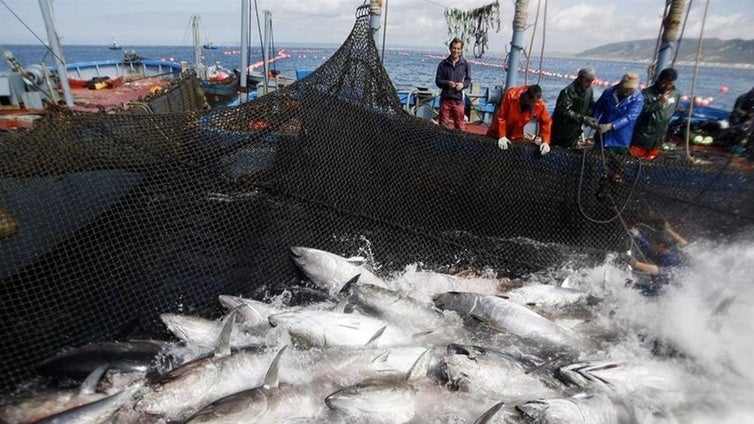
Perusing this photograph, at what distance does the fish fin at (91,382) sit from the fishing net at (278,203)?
0.64 meters

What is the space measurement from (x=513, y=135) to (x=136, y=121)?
549cm

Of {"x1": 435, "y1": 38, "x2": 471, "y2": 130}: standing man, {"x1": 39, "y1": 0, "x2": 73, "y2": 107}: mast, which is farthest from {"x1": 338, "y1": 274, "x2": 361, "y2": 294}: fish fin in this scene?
{"x1": 39, "y1": 0, "x2": 73, "y2": 107}: mast

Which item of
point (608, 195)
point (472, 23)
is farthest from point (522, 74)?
point (608, 195)

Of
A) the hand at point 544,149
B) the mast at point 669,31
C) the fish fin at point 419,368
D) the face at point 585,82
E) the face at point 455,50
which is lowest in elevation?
the fish fin at point 419,368

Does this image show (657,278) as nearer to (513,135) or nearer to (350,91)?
(513,135)

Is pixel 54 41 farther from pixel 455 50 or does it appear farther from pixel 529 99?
pixel 529 99

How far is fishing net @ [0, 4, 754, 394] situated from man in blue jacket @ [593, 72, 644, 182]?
1.04 meters

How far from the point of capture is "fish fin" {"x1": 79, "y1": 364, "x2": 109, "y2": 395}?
372 cm

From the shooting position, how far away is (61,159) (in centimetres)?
432

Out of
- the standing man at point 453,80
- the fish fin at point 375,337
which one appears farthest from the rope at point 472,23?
the fish fin at point 375,337

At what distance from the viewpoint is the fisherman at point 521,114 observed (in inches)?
261

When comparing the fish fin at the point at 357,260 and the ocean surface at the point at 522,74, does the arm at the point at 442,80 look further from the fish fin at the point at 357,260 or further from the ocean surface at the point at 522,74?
the fish fin at the point at 357,260

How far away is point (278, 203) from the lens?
5422 mm

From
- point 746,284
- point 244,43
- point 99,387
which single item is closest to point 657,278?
point 746,284
